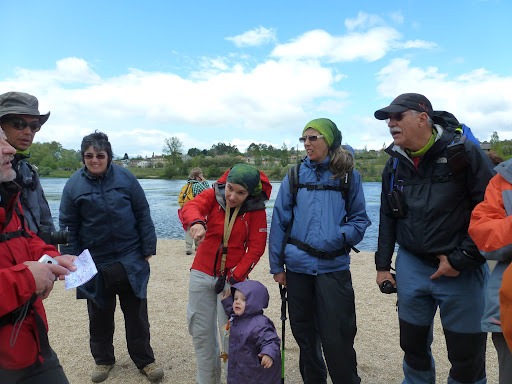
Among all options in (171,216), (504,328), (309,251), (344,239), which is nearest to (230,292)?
(309,251)

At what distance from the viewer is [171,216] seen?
2441 cm

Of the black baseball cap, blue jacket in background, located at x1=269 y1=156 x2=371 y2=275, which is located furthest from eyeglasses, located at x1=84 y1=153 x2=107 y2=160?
the black baseball cap

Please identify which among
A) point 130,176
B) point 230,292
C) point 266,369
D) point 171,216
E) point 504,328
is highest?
point 130,176

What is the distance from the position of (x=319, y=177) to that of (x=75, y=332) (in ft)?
13.9

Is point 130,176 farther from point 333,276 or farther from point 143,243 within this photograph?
point 333,276

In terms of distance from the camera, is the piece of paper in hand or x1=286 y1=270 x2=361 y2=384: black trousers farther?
x1=286 y1=270 x2=361 y2=384: black trousers

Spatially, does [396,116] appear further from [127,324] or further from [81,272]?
[127,324]

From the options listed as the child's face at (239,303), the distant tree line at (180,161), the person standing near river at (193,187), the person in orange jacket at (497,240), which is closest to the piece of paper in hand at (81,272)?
the child's face at (239,303)

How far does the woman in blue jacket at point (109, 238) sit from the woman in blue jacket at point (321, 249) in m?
1.45

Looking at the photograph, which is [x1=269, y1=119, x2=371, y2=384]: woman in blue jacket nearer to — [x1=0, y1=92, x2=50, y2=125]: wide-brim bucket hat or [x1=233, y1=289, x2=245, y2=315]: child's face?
[x1=233, y1=289, x2=245, y2=315]: child's face

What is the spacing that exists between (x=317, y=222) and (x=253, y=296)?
2.64 ft

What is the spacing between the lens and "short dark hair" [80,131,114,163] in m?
3.47

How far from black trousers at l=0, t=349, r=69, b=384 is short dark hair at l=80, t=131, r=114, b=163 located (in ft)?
6.34

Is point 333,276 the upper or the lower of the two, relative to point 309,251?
lower
